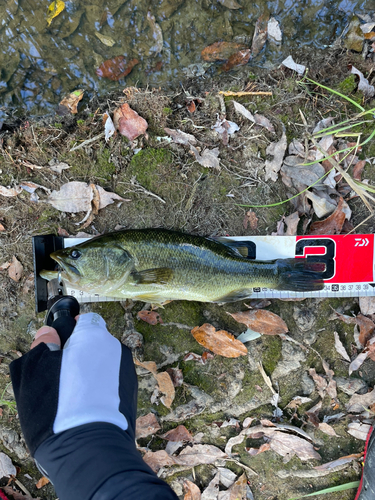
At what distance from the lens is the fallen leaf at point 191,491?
4191 mm

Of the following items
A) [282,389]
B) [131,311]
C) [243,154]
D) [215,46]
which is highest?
[215,46]

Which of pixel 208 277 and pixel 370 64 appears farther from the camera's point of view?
pixel 370 64

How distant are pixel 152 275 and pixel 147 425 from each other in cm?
210

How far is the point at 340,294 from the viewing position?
4090 millimetres

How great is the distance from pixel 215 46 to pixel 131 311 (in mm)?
3851

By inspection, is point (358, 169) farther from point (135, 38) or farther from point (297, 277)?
point (135, 38)

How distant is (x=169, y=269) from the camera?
360cm

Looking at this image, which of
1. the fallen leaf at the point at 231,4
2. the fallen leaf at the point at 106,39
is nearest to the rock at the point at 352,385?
the fallen leaf at the point at 231,4

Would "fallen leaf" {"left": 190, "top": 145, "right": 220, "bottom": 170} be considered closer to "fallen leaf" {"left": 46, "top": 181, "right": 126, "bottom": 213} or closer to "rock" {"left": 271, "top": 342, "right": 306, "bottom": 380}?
"fallen leaf" {"left": 46, "top": 181, "right": 126, "bottom": 213}

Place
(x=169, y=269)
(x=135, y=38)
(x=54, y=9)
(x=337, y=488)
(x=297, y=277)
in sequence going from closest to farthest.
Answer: (x=169, y=269) → (x=297, y=277) → (x=337, y=488) → (x=54, y=9) → (x=135, y=38)

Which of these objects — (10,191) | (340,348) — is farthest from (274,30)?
(340,348)

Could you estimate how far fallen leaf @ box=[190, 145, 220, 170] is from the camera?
4.13 m

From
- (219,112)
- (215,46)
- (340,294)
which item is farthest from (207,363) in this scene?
(215,46)

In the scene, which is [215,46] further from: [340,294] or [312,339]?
[312,339]
